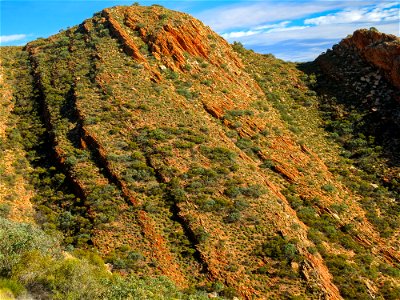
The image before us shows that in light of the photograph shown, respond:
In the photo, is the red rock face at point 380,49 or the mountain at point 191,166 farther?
the red rock face at point 380,49

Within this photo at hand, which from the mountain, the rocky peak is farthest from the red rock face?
the mountain

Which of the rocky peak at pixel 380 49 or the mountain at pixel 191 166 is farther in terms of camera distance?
the rocky peak at pixel 380 49

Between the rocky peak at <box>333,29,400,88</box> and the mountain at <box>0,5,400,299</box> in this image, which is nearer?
the mountain at <box>0,5,400,299</box>

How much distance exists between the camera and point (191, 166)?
30.0m

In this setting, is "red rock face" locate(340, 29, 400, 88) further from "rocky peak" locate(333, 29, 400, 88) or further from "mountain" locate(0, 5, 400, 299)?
Result: "mountain" locate(0, 5, 400, 299)

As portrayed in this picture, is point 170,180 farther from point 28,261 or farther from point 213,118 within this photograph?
point 28,261

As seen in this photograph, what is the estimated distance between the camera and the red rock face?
131 feet

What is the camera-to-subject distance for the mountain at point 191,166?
23062 mm

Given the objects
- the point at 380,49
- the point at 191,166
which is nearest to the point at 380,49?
the point at 380,49

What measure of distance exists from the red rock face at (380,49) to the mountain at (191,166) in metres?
0.15

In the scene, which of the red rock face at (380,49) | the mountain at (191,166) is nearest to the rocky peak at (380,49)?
the red rock face at (380,49)

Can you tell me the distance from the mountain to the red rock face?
15 cm

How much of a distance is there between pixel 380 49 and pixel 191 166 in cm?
2440

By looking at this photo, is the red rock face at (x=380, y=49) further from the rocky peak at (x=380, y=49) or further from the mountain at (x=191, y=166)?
the mountain at (x=191, y=166)
